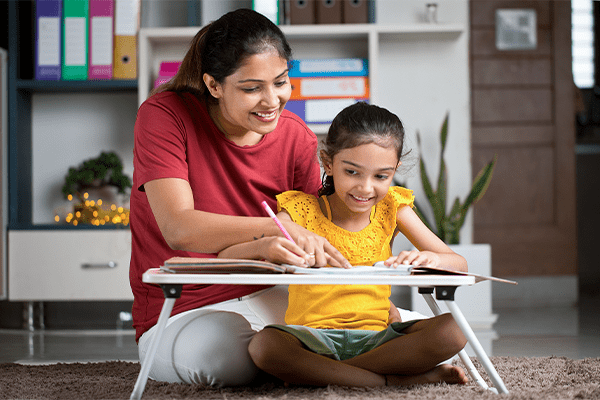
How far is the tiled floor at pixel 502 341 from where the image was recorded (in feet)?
6.74

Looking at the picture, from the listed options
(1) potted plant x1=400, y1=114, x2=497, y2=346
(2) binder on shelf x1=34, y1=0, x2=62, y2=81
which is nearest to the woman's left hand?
(1) potted plant x1=400, y1=114, x2=497, y2=346

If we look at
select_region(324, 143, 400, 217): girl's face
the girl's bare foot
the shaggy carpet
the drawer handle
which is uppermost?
select_region(324, 143, 400, 217): girl's face

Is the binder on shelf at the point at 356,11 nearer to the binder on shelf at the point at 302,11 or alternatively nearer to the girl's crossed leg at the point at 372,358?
the binder on shelf at the point at 302,11

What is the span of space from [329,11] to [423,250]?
1795mm

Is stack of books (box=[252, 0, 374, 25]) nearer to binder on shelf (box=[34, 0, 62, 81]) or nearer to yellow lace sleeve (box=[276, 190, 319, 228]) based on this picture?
binder on shelf (box=[34, 0, 62, 81])

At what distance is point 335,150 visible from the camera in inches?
54.9

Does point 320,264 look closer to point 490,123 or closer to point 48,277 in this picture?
point 48,277

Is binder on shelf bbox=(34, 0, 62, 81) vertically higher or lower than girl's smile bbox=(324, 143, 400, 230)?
higher

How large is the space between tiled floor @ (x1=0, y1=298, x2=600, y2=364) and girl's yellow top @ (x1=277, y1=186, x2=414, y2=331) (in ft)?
2.76

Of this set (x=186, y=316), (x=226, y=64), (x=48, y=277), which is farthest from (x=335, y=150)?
(x=48, y=277)

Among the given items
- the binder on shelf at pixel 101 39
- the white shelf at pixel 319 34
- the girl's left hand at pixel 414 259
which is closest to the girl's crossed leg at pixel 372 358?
the girl's left hand at pixel 414 259

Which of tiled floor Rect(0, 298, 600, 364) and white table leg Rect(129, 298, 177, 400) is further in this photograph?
tiled floor Rect(0, 298, 600, 364)

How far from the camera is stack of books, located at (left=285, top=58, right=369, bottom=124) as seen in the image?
275cm

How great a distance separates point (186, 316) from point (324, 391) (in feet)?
1.15
